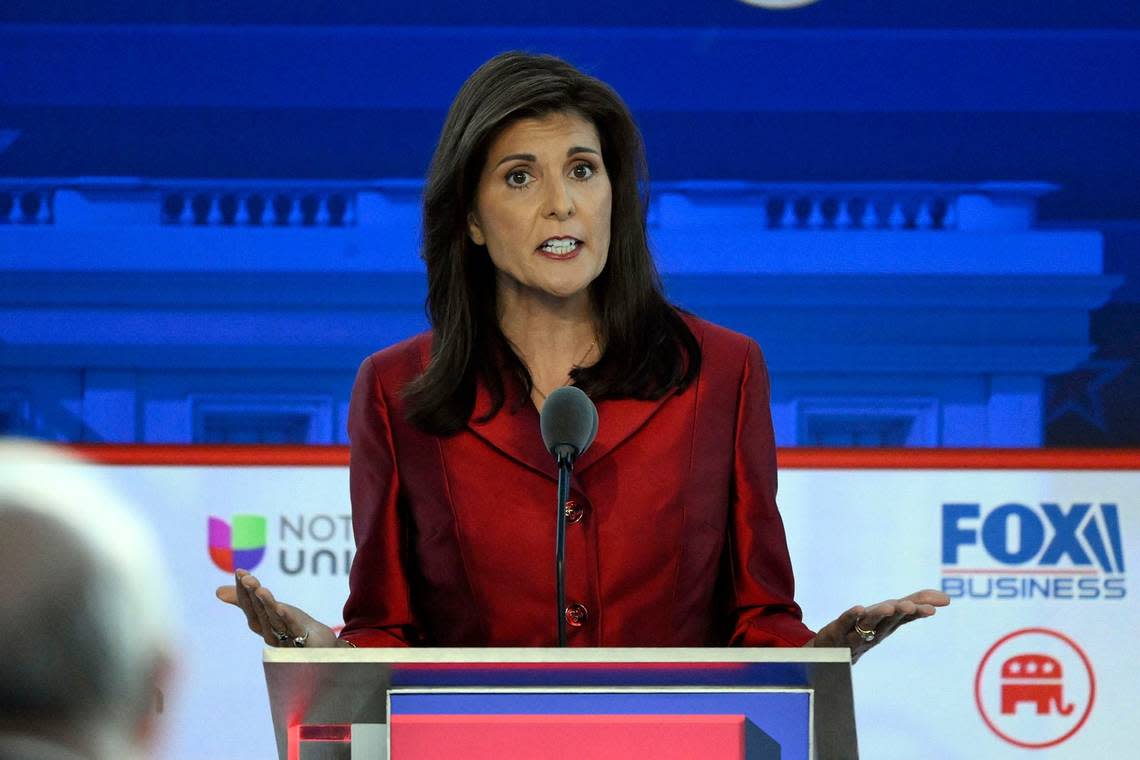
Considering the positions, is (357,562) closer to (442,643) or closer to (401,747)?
(442,643)

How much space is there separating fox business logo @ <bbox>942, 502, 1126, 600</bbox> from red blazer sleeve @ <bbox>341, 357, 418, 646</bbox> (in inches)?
61.6

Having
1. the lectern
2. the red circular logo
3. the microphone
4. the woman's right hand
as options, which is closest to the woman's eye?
the microphone

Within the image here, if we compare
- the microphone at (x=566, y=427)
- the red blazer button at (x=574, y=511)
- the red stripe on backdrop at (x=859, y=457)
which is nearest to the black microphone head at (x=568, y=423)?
the microphone at (x=566, y=427)

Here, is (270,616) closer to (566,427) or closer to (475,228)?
(566,427)

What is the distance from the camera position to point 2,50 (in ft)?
11.7

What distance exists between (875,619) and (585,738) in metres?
0.42

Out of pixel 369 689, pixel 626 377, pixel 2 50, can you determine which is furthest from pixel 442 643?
pixel 2 50

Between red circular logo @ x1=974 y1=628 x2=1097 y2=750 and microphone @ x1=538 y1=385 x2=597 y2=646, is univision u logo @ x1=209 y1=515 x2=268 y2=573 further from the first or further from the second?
microphone @ x1=538 y1=385 x2=597 y2=646

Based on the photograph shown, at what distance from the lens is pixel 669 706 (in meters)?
1.36

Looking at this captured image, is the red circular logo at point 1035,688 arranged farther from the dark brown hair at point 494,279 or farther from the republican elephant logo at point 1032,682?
the dark brown hair at point 494,279

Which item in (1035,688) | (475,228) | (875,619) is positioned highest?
(475,228)

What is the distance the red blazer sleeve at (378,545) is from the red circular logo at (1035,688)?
165 centimetres

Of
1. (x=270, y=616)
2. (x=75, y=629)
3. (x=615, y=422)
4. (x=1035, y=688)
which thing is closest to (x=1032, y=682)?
(x=1035, y=688)

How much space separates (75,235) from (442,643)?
5.71ft
